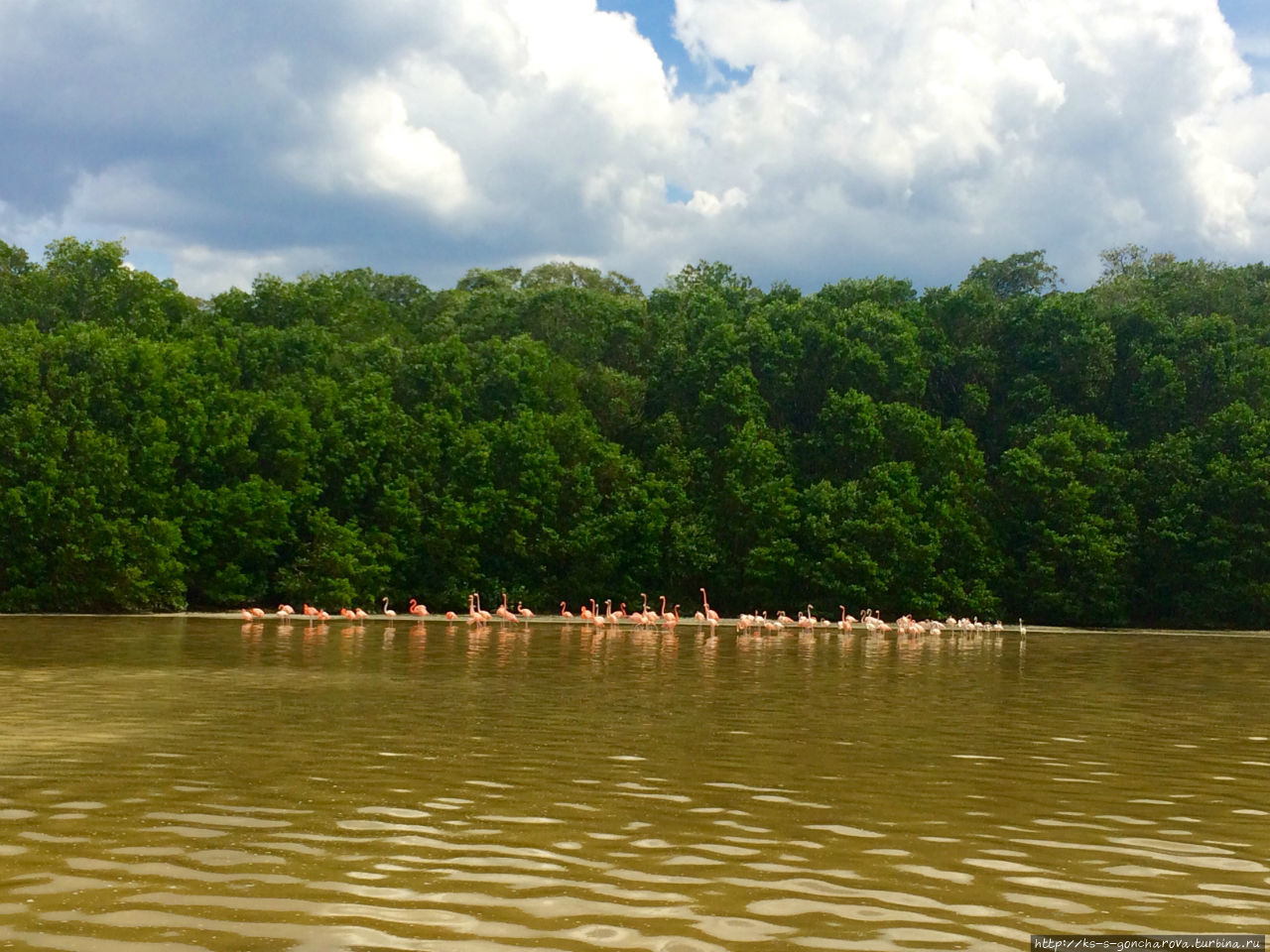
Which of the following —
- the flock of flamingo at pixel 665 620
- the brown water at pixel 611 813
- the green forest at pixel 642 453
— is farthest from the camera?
the green forest at pixel 642 453

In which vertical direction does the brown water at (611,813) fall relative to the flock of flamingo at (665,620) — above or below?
below

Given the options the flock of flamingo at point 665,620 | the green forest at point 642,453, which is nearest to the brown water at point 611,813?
the flock of flamingo at point 665,620

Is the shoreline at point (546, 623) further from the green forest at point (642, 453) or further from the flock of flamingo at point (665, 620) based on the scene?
the green forest at point (642, 453)

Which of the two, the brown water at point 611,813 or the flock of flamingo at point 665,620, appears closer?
the brown water at point 611,813

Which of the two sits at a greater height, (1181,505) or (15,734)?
(1181,505)

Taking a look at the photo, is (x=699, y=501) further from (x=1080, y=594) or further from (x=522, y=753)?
(x=522, y=753)

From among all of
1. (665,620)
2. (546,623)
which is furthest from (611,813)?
(546,623)

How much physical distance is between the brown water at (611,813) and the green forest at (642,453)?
3063cm

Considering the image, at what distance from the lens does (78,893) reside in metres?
9.88

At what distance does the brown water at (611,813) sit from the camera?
9492 millimetres

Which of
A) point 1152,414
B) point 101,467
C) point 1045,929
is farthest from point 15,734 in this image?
point 1152,414

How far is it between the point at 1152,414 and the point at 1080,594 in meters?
14.2

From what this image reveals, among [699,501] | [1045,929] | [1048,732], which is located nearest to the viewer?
[1045,929]

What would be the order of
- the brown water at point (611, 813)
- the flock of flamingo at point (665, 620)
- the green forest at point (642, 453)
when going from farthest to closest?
the green forest at point (642, 453)
the flock of flamingo at point (665, 620)
the brown water at point (611, 813)
